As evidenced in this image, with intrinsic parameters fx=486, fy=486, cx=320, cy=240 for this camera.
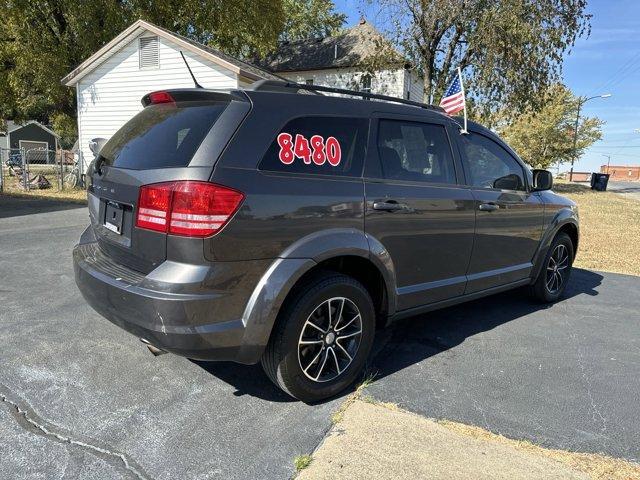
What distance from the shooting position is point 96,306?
2.98 m

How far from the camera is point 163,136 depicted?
2963 millimetres

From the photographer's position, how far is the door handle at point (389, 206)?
128 inches

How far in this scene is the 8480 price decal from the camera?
286 cm

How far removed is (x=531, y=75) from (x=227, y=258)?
19.8 metres

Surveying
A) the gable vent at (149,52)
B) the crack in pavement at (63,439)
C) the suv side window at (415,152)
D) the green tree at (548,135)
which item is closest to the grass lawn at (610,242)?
the suv side window at (415,152)

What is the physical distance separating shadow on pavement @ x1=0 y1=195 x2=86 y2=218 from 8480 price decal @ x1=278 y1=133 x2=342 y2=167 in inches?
363

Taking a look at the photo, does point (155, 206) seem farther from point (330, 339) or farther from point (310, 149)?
point (330, 339)

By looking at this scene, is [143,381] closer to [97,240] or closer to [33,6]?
[97,240]

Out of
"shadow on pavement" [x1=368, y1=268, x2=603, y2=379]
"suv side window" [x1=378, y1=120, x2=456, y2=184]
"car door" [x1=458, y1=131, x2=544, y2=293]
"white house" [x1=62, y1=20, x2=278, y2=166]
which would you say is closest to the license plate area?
"suv side window" [x1=378, y1=120, x2=456, y2=184]

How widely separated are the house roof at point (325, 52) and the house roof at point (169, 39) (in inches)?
485

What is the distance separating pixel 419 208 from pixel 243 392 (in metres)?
1.77

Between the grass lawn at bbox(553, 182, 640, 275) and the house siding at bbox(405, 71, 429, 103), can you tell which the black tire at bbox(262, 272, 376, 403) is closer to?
the grass lawn at bbox(553, 182, 640, 275)

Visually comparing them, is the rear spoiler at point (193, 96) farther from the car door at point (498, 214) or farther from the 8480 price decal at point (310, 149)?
the car door at point (498, 214)

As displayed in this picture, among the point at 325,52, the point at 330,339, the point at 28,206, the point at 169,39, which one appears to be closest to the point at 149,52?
the point at 169,39
